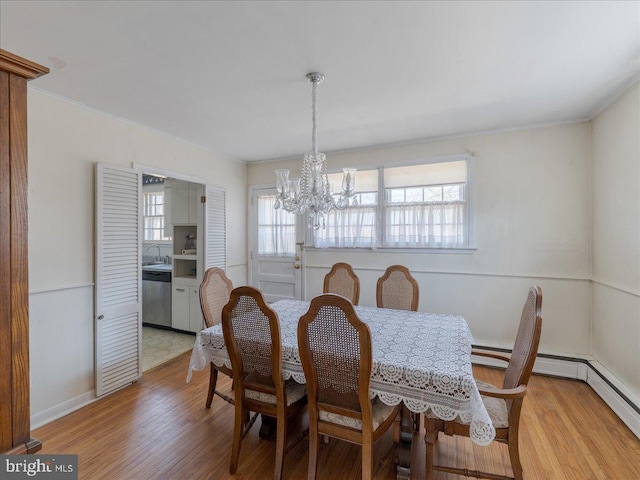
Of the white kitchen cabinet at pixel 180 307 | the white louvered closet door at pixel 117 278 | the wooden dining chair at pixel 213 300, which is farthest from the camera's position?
the white kitchen cabinet at pixel 180 307

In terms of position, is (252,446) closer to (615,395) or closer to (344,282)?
(344,282)

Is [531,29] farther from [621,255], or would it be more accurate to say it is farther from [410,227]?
[410,227]

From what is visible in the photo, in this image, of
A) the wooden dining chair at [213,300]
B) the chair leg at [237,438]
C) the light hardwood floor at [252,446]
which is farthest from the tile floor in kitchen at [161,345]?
the chair leg at [237,438]

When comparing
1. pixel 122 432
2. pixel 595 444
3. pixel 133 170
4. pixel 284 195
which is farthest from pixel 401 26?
pixel 122 432

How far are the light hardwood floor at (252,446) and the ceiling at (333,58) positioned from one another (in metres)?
2.58

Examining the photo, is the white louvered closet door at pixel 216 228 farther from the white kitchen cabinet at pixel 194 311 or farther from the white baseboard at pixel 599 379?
the white baseboard at pixel 599 379

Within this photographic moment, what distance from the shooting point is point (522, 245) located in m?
3.27

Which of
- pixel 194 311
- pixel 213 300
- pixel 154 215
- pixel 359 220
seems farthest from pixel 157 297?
pixel 359 220

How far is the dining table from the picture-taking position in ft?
4.88

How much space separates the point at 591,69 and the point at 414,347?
2.30 metres

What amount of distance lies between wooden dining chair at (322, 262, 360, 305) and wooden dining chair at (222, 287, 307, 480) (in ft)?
4.35

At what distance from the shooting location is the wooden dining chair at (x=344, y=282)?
313 cm

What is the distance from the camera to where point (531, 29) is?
1.70 m

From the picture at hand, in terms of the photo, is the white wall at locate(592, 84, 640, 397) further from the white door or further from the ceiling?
the white door
